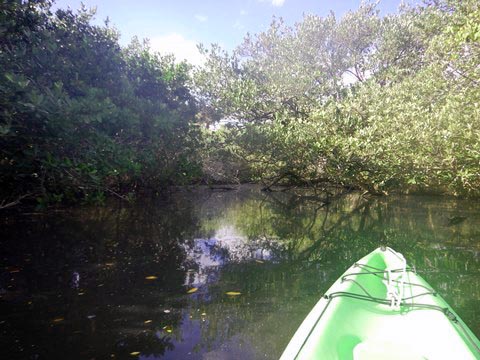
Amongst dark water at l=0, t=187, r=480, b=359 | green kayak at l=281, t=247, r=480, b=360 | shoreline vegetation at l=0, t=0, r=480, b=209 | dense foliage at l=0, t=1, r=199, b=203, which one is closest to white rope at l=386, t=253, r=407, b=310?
green kayak at l=281, t=247, r=480, b=360

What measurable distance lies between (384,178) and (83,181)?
9697 mm

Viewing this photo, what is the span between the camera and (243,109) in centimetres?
1625

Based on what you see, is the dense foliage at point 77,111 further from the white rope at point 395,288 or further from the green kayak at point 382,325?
the white rope at point 395,288

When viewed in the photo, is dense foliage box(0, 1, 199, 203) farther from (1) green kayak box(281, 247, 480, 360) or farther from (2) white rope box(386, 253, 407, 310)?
(2) white rope box(386, 253, 407, 310)

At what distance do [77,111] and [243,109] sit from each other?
10.6m

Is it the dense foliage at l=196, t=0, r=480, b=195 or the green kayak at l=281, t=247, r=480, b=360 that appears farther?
the dense foliage at l=196, t=0, r=480, b=195

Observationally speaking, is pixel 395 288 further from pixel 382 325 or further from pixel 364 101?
pixel 364 101

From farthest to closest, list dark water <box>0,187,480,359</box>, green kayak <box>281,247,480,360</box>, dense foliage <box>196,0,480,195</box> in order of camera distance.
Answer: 1. dense foliage <box>196,0,480,195</box>
2. dark water <box>0,187,480,359</box>
3. green kayak <box>281,247,480,360</box>

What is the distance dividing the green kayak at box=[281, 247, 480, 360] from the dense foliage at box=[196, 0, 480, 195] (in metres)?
3.26

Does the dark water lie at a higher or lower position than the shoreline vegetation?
lower

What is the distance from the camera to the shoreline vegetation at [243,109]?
6996mm

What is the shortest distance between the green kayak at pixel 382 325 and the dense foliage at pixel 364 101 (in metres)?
3.26

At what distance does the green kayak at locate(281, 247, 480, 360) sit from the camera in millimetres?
2059

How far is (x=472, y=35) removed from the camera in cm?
420
